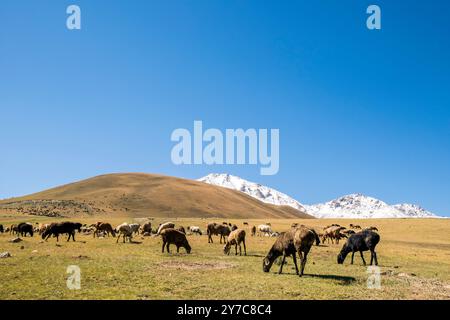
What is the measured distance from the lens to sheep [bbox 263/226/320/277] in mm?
23594

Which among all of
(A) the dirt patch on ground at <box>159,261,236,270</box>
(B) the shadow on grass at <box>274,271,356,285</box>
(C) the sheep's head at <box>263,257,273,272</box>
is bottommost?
(B) the shadow on grass at <box>274,271,356,285</box>

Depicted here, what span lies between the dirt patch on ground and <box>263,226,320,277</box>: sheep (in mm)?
3437

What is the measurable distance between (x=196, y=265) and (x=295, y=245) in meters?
7.54

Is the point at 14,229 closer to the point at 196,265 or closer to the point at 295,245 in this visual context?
the point at 196,265

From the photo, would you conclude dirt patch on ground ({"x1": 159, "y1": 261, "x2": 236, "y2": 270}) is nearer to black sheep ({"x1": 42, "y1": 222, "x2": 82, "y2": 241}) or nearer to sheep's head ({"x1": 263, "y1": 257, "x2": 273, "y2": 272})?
sheep's head ({"x1": 263, "y1": 257, "x2": 273, "y2": 272})

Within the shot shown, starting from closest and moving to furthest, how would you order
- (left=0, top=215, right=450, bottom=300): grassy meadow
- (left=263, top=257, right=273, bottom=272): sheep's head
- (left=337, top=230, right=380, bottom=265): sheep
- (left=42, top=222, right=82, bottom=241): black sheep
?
(left=0, top=215, right=450, bottom=300): grassy meadow → (left=263, top=257, right=273, bottom=272): sheep's head → (left=337, top=230, right=380, bottom=265): sheep → (left=42, top=222, right=82, bottom=241): black sheep

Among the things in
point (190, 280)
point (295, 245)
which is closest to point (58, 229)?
point (190, 280)

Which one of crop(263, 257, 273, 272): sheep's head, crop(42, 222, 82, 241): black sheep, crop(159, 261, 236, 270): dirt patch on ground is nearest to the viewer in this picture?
crop(263, 257, 273, 272): sheep's head

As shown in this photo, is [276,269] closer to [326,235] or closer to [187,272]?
[187,272]

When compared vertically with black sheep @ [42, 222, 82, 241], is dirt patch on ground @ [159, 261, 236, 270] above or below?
below

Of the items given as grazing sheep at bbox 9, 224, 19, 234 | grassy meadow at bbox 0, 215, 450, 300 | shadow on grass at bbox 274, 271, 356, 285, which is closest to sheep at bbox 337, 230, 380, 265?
grassy meadow at bbox 0, 215, 450, 300

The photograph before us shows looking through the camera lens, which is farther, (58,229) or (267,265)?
(58,229)

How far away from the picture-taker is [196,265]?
27266 millimetres
